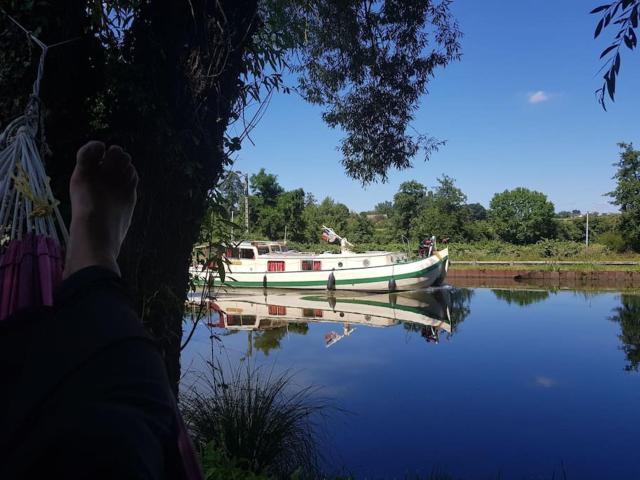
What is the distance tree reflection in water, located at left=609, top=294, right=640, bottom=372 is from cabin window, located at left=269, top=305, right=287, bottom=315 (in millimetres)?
8196

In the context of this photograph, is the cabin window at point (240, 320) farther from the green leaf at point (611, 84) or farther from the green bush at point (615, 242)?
the green bush at point (615, 242)

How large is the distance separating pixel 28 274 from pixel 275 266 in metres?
18.8

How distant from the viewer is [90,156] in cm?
113

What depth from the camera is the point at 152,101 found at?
1993 millimetres

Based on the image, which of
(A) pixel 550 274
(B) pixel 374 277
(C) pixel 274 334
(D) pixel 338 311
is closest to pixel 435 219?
(A) pixel 550 274

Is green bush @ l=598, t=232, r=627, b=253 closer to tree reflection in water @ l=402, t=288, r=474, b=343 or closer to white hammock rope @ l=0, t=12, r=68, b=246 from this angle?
tree reflection in water @ l=402, t=288, r=474, b=343

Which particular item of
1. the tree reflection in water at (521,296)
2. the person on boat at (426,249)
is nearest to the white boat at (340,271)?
the person on boat at (426,249)

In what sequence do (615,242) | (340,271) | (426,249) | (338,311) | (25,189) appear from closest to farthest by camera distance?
(25,189) → (338,311) → (340,271) → (426,249) → (615,242)

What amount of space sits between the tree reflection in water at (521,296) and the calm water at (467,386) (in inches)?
77.7

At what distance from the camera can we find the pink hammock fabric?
0.93 meters

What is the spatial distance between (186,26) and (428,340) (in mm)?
9346

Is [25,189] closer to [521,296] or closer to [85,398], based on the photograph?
[85,398]

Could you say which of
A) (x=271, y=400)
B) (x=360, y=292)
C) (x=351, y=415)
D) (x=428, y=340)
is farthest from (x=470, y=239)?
(x=271, y=400)

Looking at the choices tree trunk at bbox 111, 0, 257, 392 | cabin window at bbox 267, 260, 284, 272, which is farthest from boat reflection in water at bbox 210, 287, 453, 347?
tree trunk at bbox 111, 0, 257, 392
